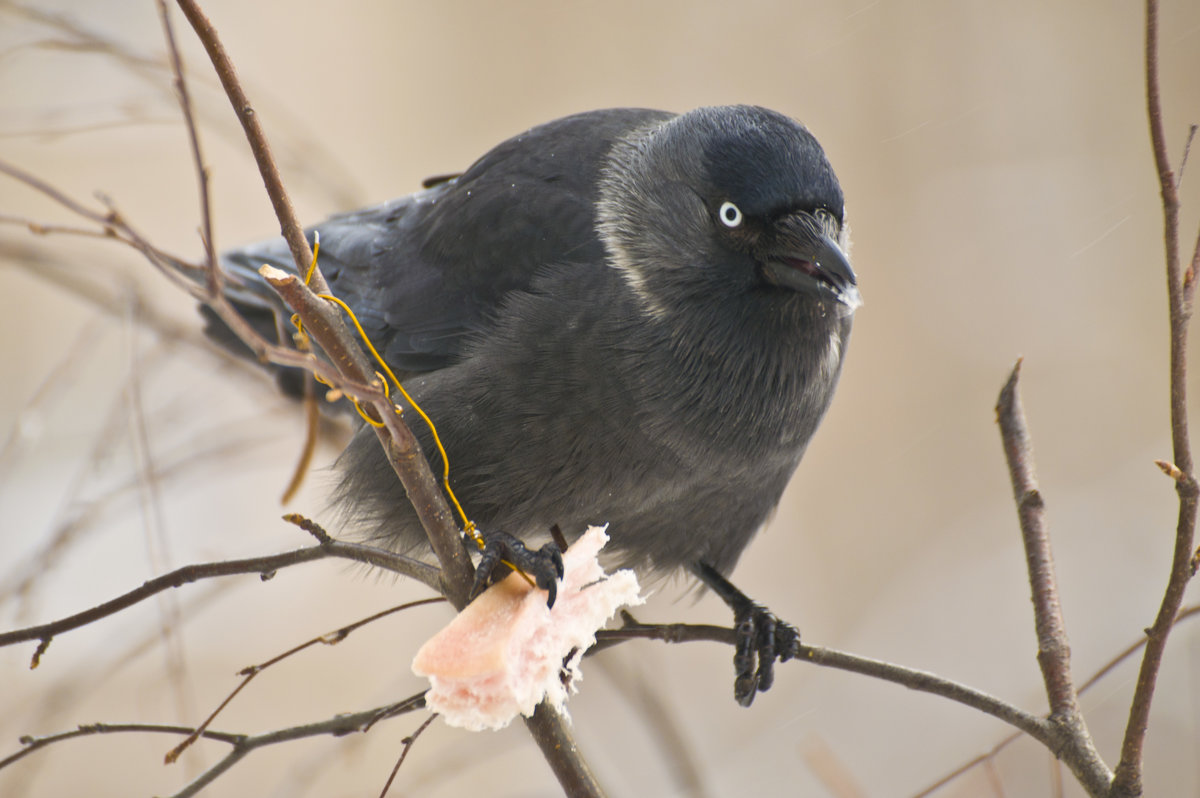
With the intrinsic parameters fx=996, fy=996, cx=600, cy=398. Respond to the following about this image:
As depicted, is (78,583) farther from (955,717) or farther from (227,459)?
(955,717)

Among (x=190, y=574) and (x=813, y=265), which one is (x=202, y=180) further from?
(x=813, y=265)

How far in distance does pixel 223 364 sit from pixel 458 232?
0.86 meters

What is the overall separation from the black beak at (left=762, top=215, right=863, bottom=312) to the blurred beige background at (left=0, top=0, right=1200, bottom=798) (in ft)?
9.29

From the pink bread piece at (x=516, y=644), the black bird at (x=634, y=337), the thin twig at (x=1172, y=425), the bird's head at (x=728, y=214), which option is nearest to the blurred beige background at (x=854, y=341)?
the black bird at (x=634, y=337)

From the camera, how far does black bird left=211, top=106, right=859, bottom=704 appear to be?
215 cm

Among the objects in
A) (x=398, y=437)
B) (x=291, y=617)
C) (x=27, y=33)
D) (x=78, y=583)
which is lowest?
(x=291, y=617)

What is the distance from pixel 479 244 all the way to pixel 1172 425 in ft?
5.44

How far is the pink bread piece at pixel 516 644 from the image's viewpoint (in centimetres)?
148

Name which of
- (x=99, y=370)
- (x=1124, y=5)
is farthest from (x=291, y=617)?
(x=1124, y=5)

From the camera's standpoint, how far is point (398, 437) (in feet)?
4.49

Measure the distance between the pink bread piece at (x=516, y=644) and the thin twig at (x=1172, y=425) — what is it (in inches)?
29.6

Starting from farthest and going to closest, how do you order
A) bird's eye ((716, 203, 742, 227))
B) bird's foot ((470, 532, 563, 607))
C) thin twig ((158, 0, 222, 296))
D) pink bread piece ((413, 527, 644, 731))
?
bird's eye ((716, 203, 742, 227)) → bird's foot ((470, 532, 563, 607)) → pink bread piece ((413, 527, 644, 731)) → thin twig ((158, 0, 222, 296))

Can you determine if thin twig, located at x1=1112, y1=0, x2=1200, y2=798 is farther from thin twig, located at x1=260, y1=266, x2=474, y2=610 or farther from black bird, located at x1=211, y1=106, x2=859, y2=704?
thin twig, located at x1=260, y1=266, x2=474, y2=610

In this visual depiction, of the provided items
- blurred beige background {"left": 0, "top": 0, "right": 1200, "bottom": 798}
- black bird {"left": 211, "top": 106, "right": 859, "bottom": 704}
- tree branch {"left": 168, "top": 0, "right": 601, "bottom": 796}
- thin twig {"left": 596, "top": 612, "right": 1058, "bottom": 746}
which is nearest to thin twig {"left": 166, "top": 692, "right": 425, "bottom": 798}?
tree branch {"left": 168, "top": 0, "right": 601, "bottom": 796}
